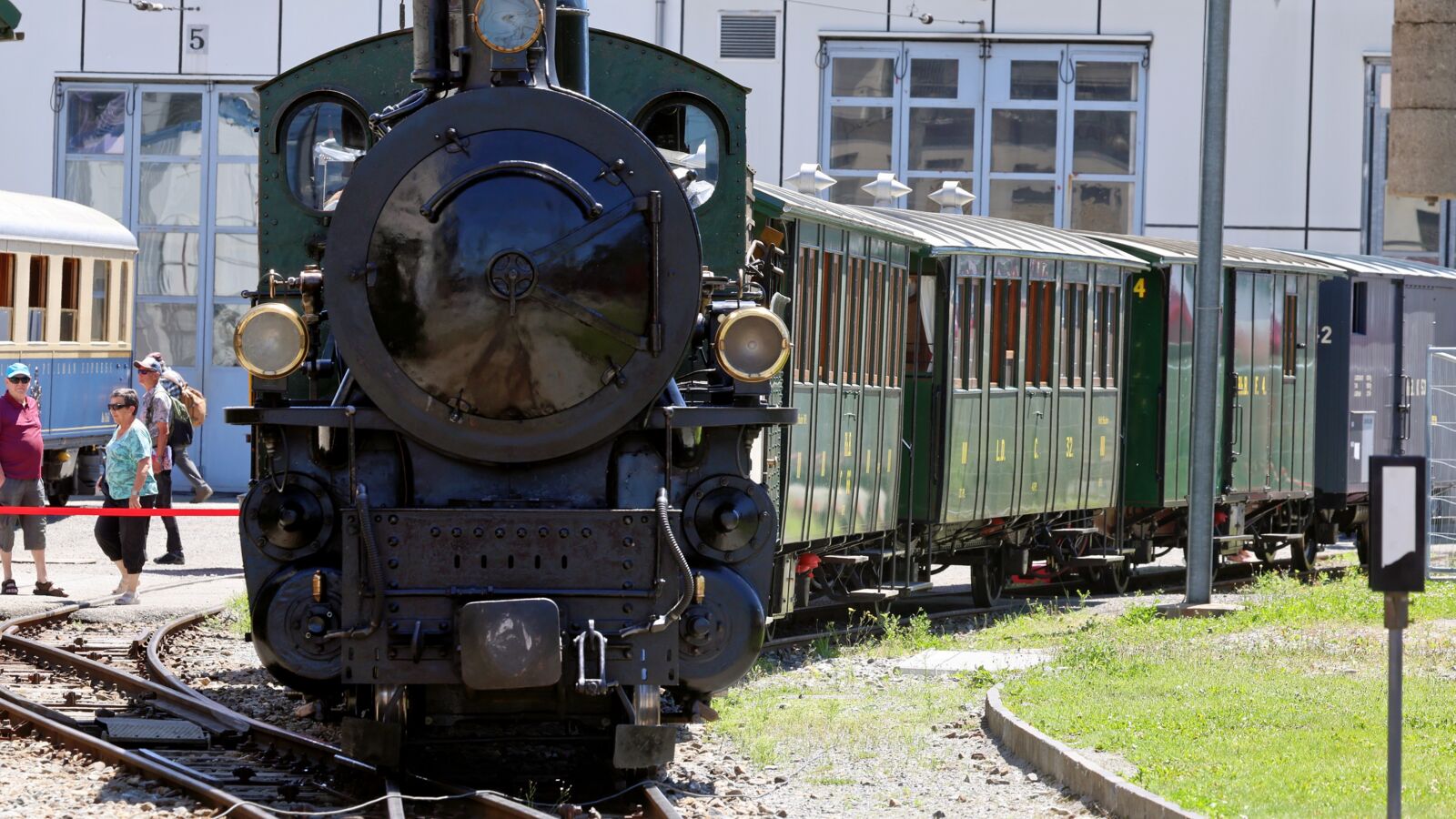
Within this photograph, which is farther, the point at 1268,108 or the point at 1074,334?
the point at 1268,108

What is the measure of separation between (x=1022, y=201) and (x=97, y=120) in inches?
462

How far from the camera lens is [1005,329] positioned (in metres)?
15.3

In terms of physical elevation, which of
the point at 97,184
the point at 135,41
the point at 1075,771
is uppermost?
the point at 135,41

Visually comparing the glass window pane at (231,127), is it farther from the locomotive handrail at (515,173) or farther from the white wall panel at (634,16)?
the locomotive handrail at (515,173)

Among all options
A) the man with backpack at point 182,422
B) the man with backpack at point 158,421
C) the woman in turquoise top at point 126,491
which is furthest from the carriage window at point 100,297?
the woman in turquoise top at point 126,491

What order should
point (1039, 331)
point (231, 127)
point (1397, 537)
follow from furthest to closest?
point (231, 127) < point (1039, 331) < point (1397, 537)

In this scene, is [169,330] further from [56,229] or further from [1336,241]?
[1336,241]

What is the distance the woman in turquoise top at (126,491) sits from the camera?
13.9m

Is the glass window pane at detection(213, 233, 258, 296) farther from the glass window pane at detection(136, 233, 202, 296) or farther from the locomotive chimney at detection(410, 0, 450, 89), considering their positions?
the locomotive chimney at detection(410, 0, 450, 89)

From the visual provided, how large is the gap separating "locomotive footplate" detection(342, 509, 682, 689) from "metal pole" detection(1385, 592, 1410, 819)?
2.47 meters

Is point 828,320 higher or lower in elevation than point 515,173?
lower

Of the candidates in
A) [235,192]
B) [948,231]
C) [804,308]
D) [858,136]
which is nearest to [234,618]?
[804,308]

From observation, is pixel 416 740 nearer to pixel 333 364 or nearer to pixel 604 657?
pixel 604 657

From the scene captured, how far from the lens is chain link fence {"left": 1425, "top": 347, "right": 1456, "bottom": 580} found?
18219 mm
